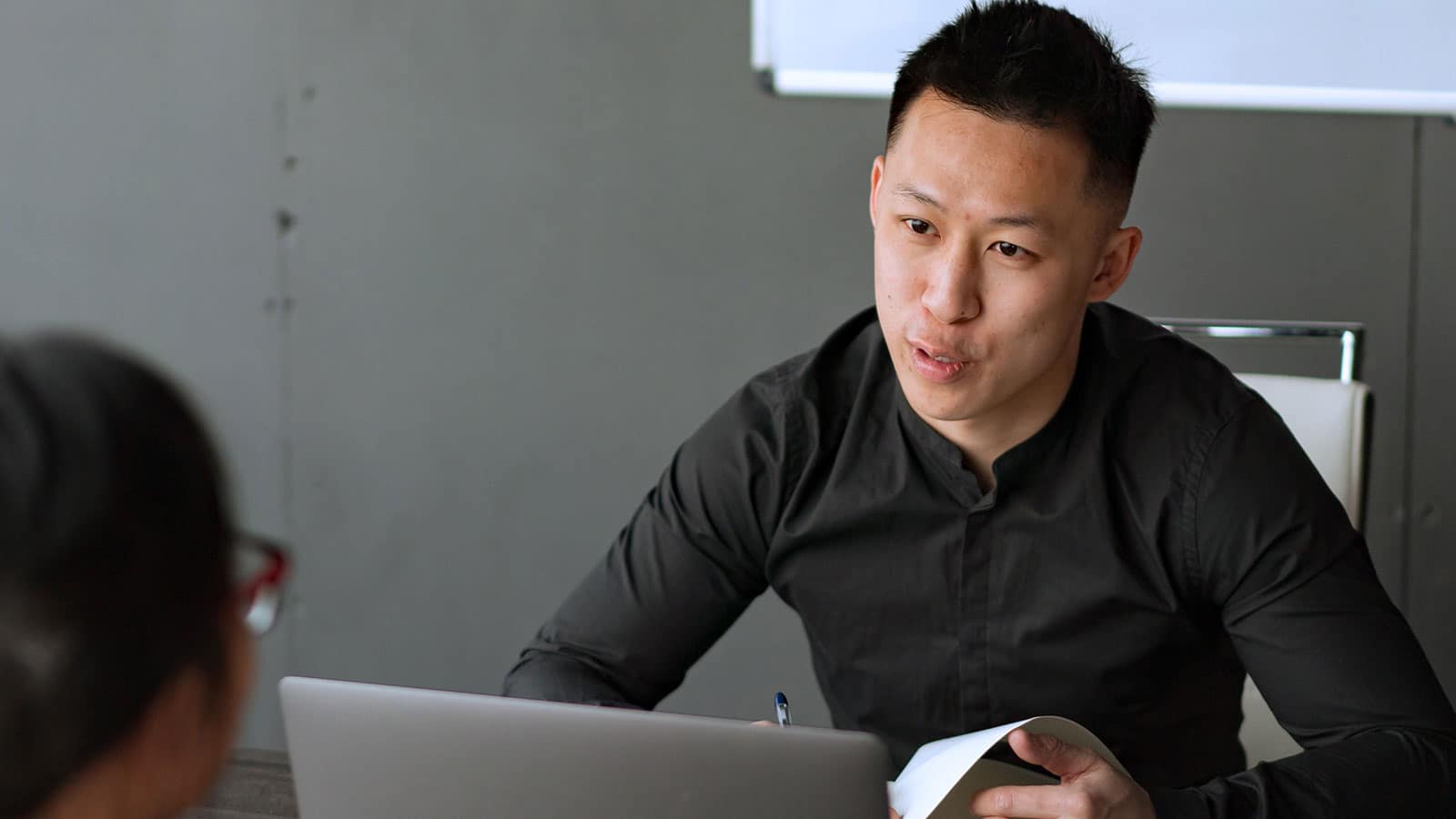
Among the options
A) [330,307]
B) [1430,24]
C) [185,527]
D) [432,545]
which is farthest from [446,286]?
[185,527]

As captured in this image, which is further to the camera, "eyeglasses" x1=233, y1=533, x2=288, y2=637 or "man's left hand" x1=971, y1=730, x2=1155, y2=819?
"man's left hand" x1=971, y1=730, x2=1155, y2=819

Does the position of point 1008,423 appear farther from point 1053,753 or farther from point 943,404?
point 1053,753

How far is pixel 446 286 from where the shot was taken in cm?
254

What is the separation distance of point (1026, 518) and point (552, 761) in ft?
2.15

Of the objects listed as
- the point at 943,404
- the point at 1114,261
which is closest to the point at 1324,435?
the point at 1114,261

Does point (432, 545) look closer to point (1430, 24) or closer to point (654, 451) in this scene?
point (654, 451)

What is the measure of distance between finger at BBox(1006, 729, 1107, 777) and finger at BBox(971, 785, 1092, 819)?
20mm

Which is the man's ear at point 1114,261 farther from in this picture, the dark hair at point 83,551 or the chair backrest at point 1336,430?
the dark hair at point 83,551

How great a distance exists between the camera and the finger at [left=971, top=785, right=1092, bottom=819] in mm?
924

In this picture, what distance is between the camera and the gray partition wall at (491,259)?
7.88ft

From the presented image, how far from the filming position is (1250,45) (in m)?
2.25

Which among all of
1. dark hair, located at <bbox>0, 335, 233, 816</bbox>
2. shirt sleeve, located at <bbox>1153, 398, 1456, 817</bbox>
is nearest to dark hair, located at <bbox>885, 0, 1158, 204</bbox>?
shirt sleeve, located at <bbox>1153, 398, 1456, 817</bbox>

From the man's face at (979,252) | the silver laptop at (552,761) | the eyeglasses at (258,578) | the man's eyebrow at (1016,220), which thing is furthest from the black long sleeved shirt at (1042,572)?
the eyeglasses at (258,578)

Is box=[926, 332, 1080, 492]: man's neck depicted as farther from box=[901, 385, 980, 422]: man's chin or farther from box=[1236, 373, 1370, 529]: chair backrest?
box=[1236, 373, 1370, 529]: chair backrest
